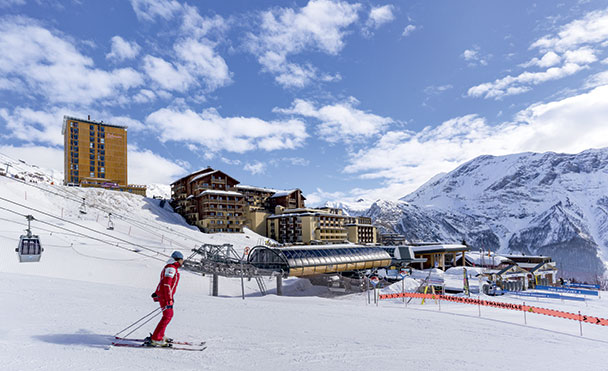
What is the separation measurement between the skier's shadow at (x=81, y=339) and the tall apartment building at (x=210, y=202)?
66.7m

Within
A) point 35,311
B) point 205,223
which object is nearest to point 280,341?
point 35,311

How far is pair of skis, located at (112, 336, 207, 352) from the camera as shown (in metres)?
7.27

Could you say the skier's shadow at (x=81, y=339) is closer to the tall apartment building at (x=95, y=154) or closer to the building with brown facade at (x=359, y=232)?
the tall apartment building at (x=95, y=154)

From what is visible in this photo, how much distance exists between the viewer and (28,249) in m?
18.7

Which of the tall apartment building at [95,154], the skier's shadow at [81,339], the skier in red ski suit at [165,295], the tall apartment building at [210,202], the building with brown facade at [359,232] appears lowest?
the building with brown facade at [359,232]

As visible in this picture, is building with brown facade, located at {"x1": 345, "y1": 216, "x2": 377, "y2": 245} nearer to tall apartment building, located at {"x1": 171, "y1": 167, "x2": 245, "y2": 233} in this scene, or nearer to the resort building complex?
the resort building complex

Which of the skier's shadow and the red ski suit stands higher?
the red ski suit

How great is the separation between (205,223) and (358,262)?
140 feet

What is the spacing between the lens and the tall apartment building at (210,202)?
74.1 metres

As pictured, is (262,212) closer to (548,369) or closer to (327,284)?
(327,284)

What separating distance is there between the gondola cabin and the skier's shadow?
570 inches

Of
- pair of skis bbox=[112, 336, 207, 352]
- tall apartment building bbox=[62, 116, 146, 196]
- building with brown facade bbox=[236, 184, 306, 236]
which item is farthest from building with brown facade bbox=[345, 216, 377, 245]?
pair of skis bbox=[112, 336, 207, 352]

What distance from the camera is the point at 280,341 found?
856cm

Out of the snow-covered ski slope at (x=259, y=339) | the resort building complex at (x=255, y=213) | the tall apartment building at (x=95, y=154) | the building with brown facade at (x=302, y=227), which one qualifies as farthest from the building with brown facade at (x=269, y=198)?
the snow-covered ski slope at (x=259, y=339)
